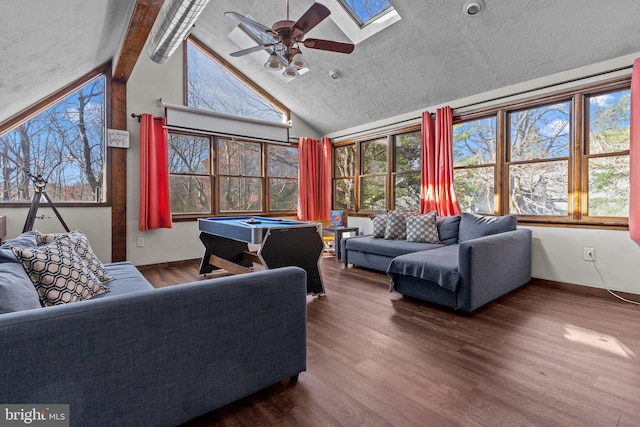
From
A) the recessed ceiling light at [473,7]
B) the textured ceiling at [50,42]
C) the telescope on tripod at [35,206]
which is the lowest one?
the telescope on tripod at [35,206]

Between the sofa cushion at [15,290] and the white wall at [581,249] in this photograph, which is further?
the white wall at [581,249]

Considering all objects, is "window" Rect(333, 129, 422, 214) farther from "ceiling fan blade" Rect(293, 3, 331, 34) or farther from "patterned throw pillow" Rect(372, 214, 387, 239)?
"ceiling fan blade" Rect(293, 3, 331, 34)

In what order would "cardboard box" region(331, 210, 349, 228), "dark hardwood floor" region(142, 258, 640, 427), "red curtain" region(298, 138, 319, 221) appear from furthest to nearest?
"red curtain" region(298, 138, 319, 221) < "cardboard box" region(331, 210, 349, 228) < "dark hardwood floor" region(142, 258, 640, 427)

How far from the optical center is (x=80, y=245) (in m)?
2.08

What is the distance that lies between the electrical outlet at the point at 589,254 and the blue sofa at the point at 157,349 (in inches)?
130

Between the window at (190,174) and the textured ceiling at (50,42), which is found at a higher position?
the textured ceiling at (50,42)

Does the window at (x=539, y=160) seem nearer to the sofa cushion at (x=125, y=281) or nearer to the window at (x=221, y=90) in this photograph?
the window at (x=221, y=90)

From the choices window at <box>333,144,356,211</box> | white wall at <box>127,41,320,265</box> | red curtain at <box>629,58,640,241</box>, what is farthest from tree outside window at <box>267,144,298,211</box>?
red curtain at <box>629,58,640,241</box>

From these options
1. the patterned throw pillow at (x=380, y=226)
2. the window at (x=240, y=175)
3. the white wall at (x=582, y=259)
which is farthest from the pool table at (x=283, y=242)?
the white wall at (x=582, y=259)

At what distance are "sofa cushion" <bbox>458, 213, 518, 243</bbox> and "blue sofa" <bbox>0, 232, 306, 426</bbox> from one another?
2.77m

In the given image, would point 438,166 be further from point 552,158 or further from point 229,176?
point 229,176

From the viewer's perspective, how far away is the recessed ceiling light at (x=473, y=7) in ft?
10.0

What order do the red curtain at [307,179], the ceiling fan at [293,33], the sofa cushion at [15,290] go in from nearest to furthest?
the sofa cushion at [15,290]
the ceiling fan at [293,33]
the red curtain at [307,179]

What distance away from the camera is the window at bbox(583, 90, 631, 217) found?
126 inches
